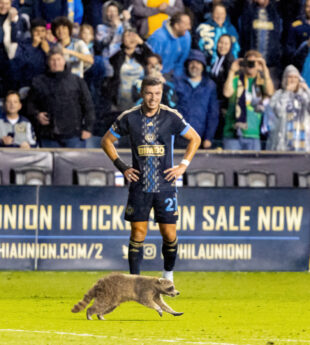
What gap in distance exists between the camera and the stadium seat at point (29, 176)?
1207cm

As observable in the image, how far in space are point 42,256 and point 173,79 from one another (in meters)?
3.68

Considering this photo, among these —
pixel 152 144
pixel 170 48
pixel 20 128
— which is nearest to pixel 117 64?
pixel 170 48

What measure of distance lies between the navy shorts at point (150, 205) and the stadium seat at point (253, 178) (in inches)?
172

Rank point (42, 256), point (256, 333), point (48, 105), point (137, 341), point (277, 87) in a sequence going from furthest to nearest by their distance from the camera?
point (277, 87) < point (48, 105) < point (42, 256) < point (256, 333) < point (137, 341)

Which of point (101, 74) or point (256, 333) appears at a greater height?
point (101, 74)

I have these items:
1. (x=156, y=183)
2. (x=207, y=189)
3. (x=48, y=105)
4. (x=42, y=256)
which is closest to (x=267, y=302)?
(x=156, y=183)

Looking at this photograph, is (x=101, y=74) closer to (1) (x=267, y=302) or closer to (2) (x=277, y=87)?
(2) (x=277, y=87)

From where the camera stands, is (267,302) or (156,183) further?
(267,302)

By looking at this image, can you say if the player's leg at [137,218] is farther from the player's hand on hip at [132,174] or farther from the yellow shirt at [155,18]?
the yellow shirt at [155,18]

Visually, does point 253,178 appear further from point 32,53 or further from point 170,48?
point 32,53

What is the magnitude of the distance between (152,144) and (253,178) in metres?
4.68

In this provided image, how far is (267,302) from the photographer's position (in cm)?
876

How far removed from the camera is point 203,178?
1237 centimetres

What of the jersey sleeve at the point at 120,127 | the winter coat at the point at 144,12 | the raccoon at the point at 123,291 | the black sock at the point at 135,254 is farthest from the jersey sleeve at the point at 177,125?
the winter coat at the point at 144,12
